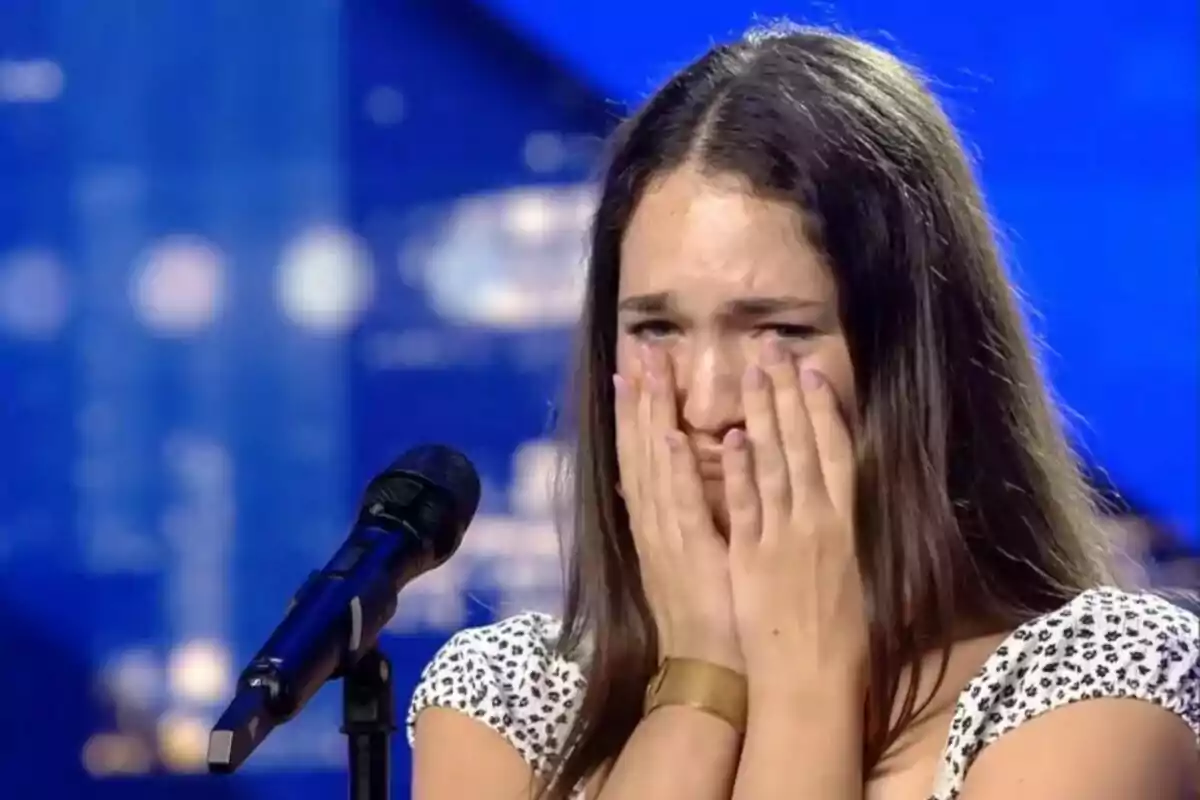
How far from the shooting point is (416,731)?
60.5 inches

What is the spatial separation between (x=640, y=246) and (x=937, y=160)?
267 mm

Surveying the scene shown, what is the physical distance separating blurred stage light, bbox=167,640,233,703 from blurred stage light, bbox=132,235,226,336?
16.8 inches

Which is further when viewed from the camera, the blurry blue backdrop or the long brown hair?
the blurry blue backdrop

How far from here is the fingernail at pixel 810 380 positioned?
1.31m

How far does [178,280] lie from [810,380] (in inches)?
46.6

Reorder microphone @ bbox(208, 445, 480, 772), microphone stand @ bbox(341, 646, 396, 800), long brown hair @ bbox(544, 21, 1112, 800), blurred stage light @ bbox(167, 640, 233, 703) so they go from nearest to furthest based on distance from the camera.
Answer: microphone @ bbox(208, 445, 480, 772)
microphone stand @ bbox(341, 646, 396, 800)
long brown hair @ bbox(544, 21, 1112, 800)
blurred stage light @ bbox(167, 640, 233, 703)

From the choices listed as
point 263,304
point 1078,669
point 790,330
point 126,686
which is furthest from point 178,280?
point 1078,669

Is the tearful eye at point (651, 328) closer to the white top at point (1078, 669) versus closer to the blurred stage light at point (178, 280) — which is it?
the white top at point (1078, 669)

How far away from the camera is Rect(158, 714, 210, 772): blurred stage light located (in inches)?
87.4

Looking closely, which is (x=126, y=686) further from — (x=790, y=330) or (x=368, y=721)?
(x=790, y=330)

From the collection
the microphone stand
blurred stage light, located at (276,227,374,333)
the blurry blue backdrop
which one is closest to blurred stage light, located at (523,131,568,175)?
the blurry blue backdrop

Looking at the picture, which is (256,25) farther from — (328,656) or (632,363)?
(328,656)

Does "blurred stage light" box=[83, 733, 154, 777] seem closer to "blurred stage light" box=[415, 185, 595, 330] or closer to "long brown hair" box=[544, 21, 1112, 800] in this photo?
"blurred stage light" box=[415, 185, 595, 330]

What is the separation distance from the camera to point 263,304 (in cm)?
224
